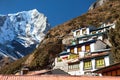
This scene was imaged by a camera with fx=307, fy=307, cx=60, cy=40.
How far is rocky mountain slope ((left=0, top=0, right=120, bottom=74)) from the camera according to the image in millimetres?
87500

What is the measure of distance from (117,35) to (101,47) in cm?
2028

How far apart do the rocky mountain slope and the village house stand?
10.4 meters

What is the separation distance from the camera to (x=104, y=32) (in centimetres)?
7931

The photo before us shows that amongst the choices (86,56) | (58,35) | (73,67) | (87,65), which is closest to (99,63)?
(87,65)

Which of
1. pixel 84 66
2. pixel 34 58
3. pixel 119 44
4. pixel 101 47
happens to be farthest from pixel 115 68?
pixel 34 58

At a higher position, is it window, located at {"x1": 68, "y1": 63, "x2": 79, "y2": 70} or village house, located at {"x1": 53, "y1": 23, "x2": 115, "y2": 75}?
village house, located at {"x1": 53, "y1": 23, "x2": 115, "y2": 75}

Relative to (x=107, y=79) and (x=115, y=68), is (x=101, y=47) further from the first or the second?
(x=107, y=79)

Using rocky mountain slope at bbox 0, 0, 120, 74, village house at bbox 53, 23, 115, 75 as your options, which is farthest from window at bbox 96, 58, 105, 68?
rocky mountain slope at bbox 0, 0, 120, 74

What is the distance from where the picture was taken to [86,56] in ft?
210

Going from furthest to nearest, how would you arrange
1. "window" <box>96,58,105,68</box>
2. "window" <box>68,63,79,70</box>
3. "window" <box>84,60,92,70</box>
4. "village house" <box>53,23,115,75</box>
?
"window" <box>68,63,79,70</box>
"window" <box>84,60,92,70</box>
"village house" <box>53,23,115,75</box>
"window" <box>96,58,105,68</box>

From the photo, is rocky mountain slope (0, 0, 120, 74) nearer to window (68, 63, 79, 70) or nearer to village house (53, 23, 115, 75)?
village house (53, 23, 115, 75)

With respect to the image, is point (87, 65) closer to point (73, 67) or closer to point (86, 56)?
point (86, 56)

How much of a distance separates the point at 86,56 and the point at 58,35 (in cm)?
4976

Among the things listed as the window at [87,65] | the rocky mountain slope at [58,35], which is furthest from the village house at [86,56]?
the rocky mountain slope at [58,35]
